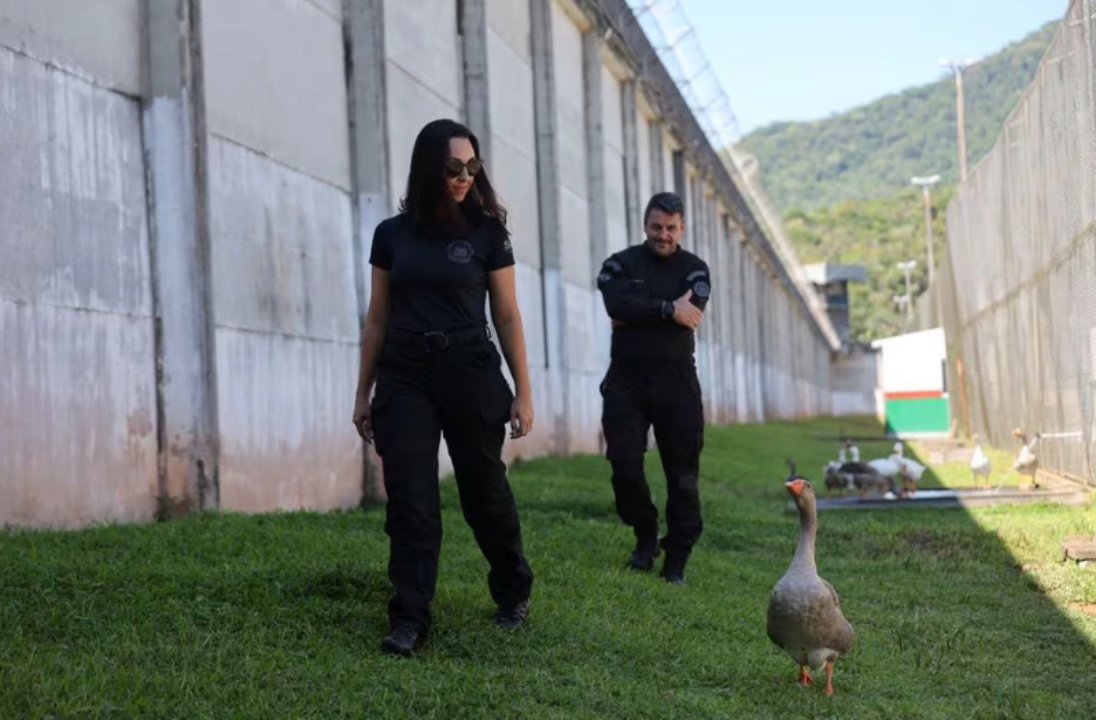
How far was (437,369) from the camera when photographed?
5621 mm

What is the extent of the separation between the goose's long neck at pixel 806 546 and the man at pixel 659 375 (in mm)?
2058

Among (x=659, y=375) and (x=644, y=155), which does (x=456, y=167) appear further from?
(x=644, y=155)

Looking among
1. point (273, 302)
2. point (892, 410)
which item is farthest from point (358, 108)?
point (892, 410)

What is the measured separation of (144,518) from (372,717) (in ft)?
13.2

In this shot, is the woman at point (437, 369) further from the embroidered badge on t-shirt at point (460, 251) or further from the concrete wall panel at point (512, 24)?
the concrete wall panel at point (512, 24)

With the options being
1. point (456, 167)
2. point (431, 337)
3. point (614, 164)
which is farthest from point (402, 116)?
point (614, 164)

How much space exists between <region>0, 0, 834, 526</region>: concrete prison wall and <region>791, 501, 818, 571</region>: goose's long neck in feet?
12.0

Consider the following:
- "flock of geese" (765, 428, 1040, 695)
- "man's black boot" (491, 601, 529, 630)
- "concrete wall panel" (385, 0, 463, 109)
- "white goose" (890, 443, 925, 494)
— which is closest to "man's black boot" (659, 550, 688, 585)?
"man's black boot" (491, 601, 529, 630)

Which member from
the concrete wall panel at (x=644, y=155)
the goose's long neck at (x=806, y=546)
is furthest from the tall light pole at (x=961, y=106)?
the goose's long neck at (x=806, y=546)

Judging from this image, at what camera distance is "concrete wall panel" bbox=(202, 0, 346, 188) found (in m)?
9.48

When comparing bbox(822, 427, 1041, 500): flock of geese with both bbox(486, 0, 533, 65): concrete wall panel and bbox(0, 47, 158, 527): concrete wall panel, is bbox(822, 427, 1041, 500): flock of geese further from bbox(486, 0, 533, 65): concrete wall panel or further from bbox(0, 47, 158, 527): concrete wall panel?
bbox(0, 47, 158, 527): concrete wall panel

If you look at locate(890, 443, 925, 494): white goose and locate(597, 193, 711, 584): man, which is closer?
locate(597, 193, 711, 584): man

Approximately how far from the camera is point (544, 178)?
18.7m

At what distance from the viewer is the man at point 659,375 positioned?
7.82 meters
